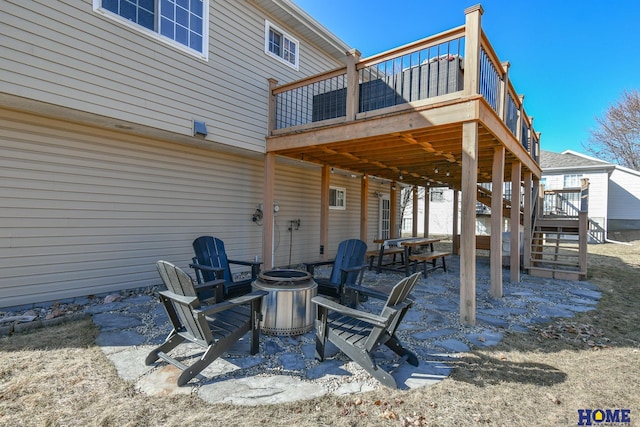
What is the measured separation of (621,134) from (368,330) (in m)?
27.1

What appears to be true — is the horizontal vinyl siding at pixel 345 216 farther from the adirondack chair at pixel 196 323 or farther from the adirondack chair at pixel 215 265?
the adirondack chair at pixel 196 323

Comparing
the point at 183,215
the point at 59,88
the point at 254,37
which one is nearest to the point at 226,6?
the point at 254,37

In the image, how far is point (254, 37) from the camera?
21.2 feet

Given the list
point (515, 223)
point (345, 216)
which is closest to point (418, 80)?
point (515, 223)

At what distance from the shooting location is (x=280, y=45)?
23.8ft

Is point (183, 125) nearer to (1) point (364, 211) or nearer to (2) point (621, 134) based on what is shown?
(1) point (364, 211)

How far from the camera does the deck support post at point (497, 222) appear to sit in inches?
199

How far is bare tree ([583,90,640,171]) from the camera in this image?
19.5 metres

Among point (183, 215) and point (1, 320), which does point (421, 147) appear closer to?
point (183, 215)

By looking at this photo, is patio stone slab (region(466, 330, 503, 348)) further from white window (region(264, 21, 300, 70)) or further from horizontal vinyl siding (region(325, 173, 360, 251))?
white window (region(264, 21, 300, 70))

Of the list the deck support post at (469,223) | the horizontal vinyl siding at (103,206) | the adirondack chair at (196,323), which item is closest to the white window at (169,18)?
the horizontal vinyl siding at (103,206)

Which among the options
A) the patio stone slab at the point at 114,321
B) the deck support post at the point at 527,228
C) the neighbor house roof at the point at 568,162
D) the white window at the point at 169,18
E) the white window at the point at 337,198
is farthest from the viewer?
the neighbor house roof at the point at 568,162
